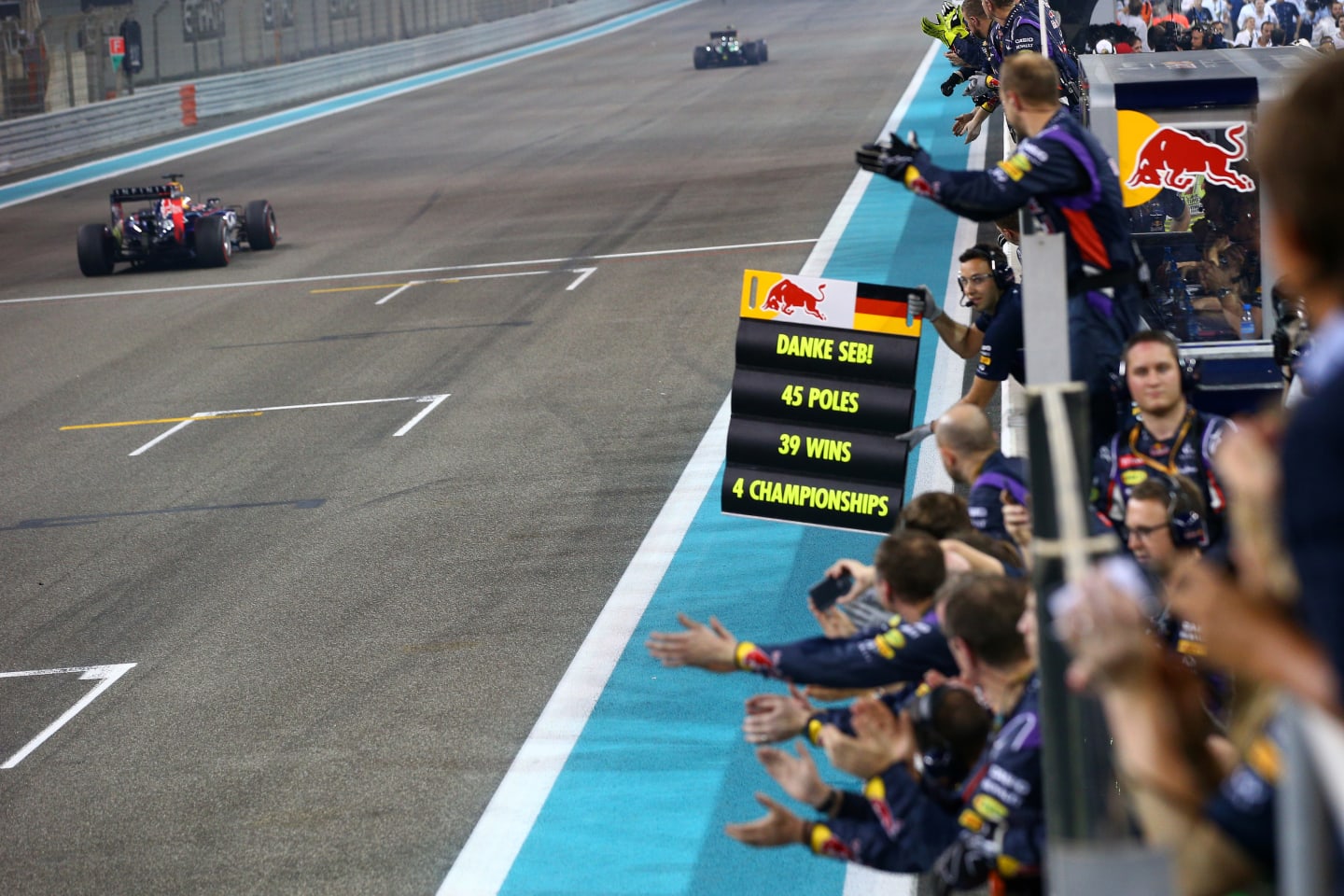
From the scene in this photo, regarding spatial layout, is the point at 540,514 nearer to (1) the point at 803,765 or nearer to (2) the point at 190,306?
(1) the point at 803,765

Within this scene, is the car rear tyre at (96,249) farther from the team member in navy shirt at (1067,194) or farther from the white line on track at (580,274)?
the team member in navy shirt at (1067,194)

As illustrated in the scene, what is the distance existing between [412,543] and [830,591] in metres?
5.79

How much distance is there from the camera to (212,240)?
23281 mm

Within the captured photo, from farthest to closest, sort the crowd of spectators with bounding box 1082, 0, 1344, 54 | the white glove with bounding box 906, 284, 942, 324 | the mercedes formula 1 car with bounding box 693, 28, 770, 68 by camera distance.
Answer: the mercedes formula 1 car with bounding box 693, 28, 770, 68 → the crowd of spectators with bounding box 1082, 0, 1344, 54 → the white glove with bounding box 906, 284, 942, 324

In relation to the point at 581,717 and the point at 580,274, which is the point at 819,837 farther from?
the point at 580,274

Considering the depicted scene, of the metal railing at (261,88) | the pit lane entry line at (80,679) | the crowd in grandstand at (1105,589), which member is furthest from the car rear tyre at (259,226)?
the crowd in grandstand at (1105,589)

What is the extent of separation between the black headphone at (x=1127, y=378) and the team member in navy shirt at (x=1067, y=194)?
0.20ft

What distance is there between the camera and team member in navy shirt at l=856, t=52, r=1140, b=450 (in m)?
5.46

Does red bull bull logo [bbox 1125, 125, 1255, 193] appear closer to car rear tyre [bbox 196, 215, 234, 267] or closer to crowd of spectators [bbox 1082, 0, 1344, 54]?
crowd of spectators [bbox 1082, 0, 1344, 54]

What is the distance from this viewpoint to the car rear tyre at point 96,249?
76.2ft

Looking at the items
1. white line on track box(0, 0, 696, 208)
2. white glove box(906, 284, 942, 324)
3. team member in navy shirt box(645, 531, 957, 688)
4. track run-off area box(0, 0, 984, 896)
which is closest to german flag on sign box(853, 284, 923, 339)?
white glove box(906, 284, 942, 324)

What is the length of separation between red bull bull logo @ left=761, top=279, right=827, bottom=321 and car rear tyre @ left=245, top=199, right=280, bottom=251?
1748 centimetres

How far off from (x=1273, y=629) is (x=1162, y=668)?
305 mm

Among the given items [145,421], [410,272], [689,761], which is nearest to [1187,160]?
[689,761]
